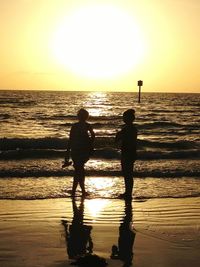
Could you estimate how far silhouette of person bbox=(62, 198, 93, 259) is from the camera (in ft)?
21.0

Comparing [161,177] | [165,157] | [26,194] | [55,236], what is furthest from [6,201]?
[165,157]

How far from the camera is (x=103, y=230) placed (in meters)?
7.54

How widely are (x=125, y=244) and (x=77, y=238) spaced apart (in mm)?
804

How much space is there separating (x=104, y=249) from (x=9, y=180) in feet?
24.7

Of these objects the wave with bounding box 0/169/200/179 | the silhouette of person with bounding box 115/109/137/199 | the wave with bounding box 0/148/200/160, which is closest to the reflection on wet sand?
the silhouette of person with bounding box 115/109/137/199

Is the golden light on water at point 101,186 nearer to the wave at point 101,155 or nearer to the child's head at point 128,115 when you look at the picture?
the child's head at point 128,115

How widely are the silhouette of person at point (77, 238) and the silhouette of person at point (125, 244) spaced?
0.39 meters

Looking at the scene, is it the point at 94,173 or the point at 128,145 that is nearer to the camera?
the point at 128,145

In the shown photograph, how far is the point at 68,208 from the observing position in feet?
31.2

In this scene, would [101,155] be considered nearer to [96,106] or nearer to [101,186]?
[101,186]

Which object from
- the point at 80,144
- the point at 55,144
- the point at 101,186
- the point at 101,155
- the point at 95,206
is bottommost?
the point at 55,144

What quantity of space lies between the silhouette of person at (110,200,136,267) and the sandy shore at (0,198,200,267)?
70mm

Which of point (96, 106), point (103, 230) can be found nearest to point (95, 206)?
point (103, 230)

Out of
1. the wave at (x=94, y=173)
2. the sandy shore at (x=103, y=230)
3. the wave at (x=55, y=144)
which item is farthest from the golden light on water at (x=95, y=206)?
the wave at (x=55, y=144)
